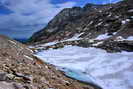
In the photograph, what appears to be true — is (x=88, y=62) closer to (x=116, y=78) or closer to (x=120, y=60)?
(x=120, y=60)

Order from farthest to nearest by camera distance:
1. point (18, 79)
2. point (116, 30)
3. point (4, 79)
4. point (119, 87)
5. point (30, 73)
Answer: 1. point (116, 30)
2. point (119, 87)
3. point (30, 73)
4. point (18, 79)
5. point (4, 79)

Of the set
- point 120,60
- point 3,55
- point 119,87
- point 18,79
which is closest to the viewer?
point 18,79

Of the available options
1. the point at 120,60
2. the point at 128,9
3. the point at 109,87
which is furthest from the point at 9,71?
the point at 128,9

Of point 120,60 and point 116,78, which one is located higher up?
point 120,60

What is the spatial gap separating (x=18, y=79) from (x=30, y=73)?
5.65ft

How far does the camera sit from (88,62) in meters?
26.0

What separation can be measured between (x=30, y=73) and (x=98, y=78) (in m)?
7.95

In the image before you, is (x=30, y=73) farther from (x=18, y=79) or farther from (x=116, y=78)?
(x=116, y=78)

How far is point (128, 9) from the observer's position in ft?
303

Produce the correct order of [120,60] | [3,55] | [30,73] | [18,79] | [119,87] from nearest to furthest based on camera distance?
[18,79], [30,73], [3,55], [119,87], [120,60]

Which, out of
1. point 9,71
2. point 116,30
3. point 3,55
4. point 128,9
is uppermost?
point 128,9

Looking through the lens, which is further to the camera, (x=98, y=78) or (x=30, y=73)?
(x=98, y=78)

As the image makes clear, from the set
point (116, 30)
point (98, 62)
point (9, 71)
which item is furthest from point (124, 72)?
point (116, 30)

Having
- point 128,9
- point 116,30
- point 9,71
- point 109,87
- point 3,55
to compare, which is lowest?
point 109,87
